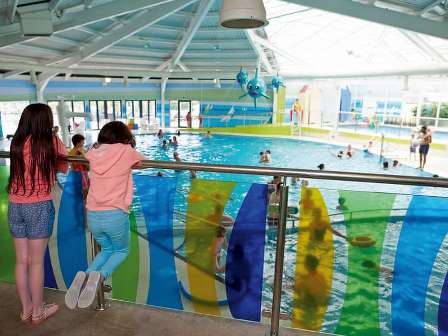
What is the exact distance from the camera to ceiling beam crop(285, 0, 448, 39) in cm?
815

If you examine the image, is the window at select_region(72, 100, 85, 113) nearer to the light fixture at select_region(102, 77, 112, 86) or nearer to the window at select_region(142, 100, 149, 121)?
the light fixture at select_region(102, 77, 112, 86)

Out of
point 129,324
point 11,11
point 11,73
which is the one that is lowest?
point 129,324

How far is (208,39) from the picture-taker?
58.4 ft

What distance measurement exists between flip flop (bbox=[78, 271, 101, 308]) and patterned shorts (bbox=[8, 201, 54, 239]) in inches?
15.9

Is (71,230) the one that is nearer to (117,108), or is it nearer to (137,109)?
(117,108)

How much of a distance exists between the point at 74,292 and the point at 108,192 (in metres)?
0.50

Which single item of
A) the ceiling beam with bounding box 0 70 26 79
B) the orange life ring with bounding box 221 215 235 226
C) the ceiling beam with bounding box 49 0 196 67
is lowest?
the orange life ring with bounding box 221 215 235 226

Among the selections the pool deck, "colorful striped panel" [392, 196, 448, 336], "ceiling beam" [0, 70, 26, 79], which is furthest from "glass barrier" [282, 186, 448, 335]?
"ceiling beam" [0, 70, 26, 79]

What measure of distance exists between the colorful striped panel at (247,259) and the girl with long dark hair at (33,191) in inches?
39.4

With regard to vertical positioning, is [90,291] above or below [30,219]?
below

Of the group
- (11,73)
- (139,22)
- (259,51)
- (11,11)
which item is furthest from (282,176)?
(11,73)

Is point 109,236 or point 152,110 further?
point 152,110

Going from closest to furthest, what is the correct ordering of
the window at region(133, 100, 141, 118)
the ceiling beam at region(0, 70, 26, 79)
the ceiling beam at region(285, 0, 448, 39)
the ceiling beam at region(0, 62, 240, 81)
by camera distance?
the ceiling beam at region(285, 0, 448, 39), the ceiling beam at region(0, 62, 240, 81), the ceiling beam at region(0, 70, 26, 79), the window at region(133, 100, 141, 118)

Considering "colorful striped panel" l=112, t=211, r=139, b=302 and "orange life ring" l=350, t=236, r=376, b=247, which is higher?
"orange life ring" l=350, t=236, r=376, b=247
